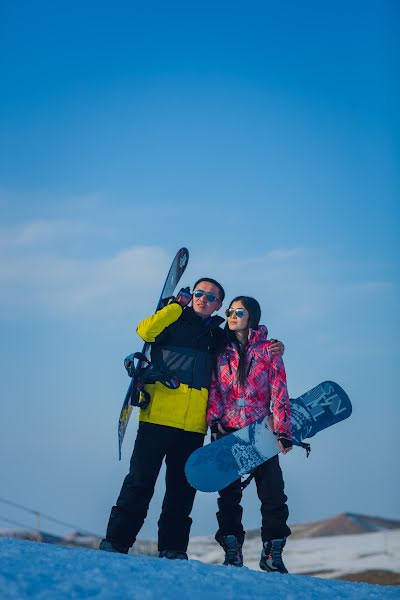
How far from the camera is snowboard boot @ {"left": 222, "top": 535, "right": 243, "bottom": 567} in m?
4.17

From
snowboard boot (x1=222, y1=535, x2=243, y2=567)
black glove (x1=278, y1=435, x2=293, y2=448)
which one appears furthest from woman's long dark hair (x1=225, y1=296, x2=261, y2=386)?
snowboard boot (x1=222, y1=535, x2=243, y2=567)

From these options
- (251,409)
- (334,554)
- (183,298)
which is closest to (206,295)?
(183,298)

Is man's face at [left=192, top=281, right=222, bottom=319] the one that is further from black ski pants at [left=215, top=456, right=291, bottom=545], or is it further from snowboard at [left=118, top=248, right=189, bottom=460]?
black ski pants at [left=215, top=456, right=291, bottom=545]

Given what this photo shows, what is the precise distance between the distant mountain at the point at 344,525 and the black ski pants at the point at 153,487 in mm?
32980

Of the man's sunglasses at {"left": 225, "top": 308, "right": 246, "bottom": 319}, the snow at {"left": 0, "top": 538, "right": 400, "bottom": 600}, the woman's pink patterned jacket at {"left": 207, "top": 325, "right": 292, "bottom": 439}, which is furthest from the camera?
the man's sunglasses at {"left": 225, "top": 308, "right": 246, "bottom": 319}

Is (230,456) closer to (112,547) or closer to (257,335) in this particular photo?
(257,335)

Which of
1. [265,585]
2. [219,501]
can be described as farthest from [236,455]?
[265,585]

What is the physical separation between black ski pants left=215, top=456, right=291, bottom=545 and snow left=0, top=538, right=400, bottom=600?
90 centimetres

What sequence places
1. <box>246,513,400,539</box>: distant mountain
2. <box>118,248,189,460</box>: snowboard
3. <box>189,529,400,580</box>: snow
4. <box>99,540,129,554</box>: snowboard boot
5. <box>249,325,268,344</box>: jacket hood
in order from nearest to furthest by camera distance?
1. <box>99,540,129,554</box>: snowboard boot
2. <box>249,325,268,344</box>: jacket hood
3. <box>118,248,189,460</box>: snowboard
4. <box>189,529,400,580</box>: snow
5. <box>246,513,400,539</box>: distant mountain

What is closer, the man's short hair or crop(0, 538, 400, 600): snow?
crop(0, 538, 400, 600): snow

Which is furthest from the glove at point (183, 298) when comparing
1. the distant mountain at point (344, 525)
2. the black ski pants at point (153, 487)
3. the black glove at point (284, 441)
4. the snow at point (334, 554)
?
the distant mountain at point (344, 525)

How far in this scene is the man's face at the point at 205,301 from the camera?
186 inches

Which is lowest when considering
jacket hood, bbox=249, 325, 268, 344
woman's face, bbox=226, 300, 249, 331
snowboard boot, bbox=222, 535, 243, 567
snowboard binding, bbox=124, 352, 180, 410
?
snowboard boot, bbox=222, 535, 243, 567

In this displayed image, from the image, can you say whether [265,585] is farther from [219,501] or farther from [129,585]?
[219,501]
